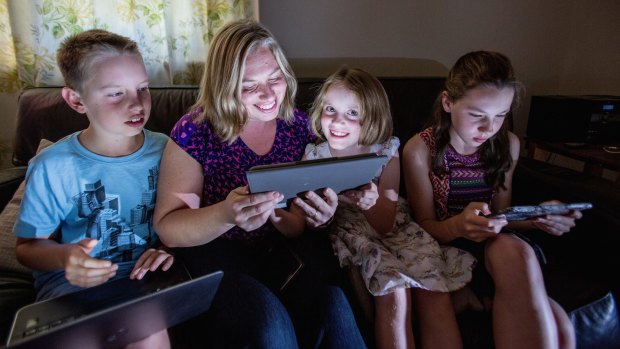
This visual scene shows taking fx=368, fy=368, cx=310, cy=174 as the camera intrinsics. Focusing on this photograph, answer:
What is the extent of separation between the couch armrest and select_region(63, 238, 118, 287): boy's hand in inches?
26.8

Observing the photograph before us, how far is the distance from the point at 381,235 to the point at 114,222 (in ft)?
2.65

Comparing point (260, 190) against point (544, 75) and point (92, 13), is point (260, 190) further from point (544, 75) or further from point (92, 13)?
point (544, 75)

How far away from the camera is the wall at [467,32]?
1979 mm

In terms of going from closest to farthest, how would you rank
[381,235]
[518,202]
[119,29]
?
1. [381,235]
2. [518,202]
3. [119,29]

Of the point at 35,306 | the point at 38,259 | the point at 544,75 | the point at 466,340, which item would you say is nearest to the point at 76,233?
the point at 38,259

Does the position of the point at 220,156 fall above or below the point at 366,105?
below

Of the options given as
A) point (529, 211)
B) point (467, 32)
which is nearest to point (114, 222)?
point (529, 211)

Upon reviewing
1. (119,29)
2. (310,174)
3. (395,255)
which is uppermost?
(119,29)

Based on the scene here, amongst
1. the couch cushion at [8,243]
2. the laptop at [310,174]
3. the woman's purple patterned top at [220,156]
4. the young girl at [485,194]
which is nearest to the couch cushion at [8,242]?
the couch cushion at [8,243]

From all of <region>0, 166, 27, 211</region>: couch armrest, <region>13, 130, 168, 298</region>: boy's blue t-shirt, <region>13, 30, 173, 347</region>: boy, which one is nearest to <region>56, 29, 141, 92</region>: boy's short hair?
<region>13, 30, 173, 347</region>: boy

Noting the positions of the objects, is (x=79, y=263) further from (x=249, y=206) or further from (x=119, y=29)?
(x=119, y=29)

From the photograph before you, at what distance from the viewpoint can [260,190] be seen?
0.80 metres

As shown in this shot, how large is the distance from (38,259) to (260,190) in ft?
1.90

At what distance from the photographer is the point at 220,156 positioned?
1065mm
